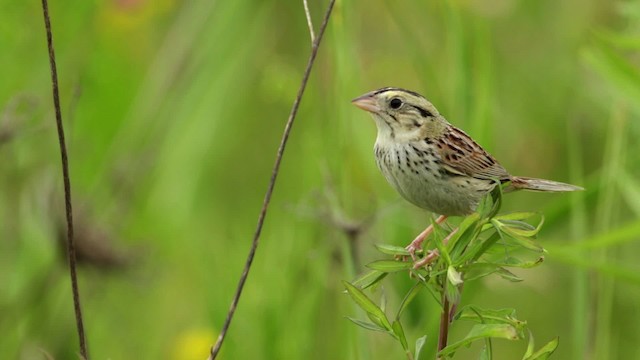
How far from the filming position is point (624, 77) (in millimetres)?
2666

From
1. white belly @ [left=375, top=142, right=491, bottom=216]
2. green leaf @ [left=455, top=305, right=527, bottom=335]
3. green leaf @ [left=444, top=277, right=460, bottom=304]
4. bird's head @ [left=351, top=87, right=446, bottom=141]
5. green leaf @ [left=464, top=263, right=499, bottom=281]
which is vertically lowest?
green leaf @ [left=455, top=305, right=527, bottom=335]

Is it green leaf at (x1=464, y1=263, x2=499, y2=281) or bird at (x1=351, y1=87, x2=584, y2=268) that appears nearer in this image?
green leaf at (x1=464, y1=263, x2=499, y2=281)

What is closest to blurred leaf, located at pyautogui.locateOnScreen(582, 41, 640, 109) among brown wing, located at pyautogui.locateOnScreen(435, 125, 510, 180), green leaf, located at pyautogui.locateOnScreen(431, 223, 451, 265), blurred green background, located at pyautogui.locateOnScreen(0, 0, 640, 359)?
blurred green background, located at pyautogui.locateOnScreen(0, 0, 640, 359)

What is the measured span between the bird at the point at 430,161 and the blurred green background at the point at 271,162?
0.26 m

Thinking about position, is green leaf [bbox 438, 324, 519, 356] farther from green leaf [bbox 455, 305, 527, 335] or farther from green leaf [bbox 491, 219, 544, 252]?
green leaf [bbox 491, 219, 544, 252]

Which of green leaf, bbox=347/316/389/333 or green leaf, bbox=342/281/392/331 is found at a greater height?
green leaf, bbox=342/281/392/331

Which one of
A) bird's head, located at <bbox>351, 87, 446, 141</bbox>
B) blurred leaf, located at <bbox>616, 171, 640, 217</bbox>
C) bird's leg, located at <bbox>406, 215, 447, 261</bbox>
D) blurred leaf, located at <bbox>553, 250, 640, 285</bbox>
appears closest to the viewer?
bird's leg, located at <bbox>406, 215, 447, 261</bbox>

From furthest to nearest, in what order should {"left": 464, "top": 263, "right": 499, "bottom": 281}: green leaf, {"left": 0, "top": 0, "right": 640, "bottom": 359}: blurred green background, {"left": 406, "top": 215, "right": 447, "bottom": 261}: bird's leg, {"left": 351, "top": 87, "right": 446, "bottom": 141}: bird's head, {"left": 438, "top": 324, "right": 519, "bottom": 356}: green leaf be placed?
{"left": 0, "top": 0, "right": 640, "bottom": 359}: blurred green background → {"left": 351, "top": 87, "right": 446, "bottom": 141}: bird's head → {"left": 406, "top": 215, "right": 447, "bottom": 261}: bird's leg → {"left": 464, "top": 263, "right": 499, "bottom": 281}: green leaf → {"left": 438, "top": 324, "right": 519, "bottom": 356}: green leaf

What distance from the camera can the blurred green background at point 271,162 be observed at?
294 cm

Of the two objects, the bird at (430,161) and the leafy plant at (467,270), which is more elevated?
the bird at (430,161)

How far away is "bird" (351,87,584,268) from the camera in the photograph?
7.75 ft

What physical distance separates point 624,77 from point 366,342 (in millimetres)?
892

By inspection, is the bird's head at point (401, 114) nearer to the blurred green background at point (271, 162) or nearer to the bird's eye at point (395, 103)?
the bird's eye at point (395, 103)

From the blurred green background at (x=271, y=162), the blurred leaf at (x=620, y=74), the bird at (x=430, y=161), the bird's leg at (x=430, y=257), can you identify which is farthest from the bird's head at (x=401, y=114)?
the bird's leg at (x=430, y=257)
